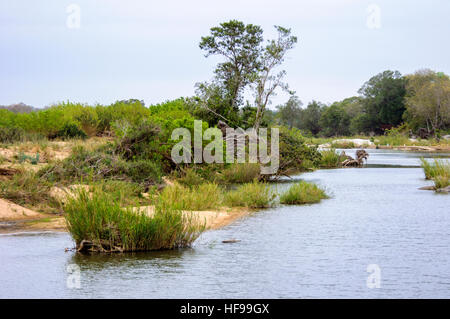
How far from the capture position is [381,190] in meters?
24.7

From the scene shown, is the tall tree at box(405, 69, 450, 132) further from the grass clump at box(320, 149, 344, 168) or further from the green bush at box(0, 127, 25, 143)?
the green bush at box(0, 127, 25, 143)

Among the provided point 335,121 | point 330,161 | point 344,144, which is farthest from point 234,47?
point 335,121

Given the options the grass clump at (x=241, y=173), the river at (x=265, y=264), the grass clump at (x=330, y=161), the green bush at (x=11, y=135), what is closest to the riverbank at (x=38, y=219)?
the river at (x=265, y=264)

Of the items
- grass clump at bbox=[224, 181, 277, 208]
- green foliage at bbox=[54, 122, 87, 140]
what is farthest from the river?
green foliage at bbox=[54, 122, 87, 140]

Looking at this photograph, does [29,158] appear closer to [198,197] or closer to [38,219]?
[38,219]

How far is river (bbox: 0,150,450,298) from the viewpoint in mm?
9461

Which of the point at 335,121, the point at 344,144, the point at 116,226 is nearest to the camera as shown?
the point at 116,226

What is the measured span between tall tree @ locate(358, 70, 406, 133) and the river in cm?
7245

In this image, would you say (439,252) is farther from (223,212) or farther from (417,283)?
(223,212)

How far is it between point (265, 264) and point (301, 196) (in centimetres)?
925

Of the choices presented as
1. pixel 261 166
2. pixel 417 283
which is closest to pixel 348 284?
pixel 417 283

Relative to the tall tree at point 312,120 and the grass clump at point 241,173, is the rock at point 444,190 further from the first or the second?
the tall tree at point 312,120

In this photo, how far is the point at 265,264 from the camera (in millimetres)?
11227

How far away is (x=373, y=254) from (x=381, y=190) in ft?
42.6
